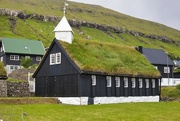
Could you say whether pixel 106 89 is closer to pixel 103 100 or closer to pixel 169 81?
pixel 103 100

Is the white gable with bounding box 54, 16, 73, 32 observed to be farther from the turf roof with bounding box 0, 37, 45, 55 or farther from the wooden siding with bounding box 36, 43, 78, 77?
the turf roof with bounding box 0, 37, 45, 55

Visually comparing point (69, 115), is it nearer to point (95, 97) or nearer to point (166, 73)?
point (95, 97)

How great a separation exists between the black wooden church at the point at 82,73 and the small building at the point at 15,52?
41290mm

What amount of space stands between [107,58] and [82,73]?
7.05 metres

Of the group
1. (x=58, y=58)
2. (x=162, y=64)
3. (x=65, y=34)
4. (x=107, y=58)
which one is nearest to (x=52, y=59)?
(x=58, y=58)

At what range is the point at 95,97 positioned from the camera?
41000 millimetres

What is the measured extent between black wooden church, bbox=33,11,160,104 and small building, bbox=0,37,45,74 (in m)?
41.3

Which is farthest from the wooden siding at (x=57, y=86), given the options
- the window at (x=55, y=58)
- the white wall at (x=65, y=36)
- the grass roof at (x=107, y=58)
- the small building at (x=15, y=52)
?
the small building at (x=15, y=52)

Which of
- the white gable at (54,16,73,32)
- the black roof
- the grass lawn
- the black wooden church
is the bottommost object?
the grass lawn

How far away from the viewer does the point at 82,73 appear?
39.1m

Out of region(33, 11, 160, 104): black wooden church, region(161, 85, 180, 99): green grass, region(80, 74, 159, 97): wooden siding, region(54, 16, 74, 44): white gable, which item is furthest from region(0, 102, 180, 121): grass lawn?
region(161, 85, 180, 99): green grass

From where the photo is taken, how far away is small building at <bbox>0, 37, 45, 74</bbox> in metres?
84.8

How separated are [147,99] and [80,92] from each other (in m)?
14.1

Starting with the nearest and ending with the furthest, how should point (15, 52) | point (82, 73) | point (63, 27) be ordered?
point (82, 73)
point (63, 27)
point (15, 52)
